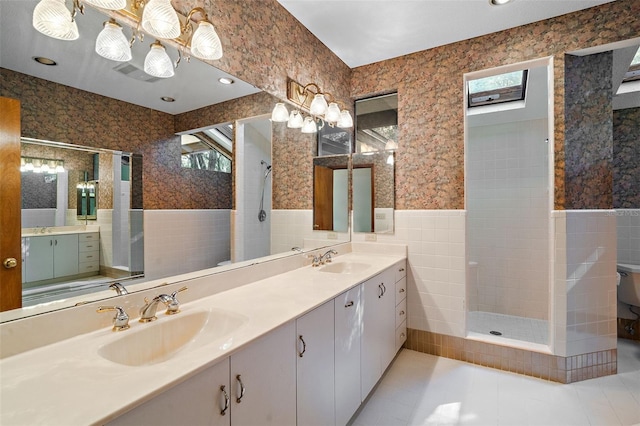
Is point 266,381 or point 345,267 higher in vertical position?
point 345,267

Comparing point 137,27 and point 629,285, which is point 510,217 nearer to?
point 629,285

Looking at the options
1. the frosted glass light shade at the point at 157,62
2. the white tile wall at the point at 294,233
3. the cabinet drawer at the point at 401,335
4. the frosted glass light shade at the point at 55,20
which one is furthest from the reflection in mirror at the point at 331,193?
the frosted glass light shade at the point at 55,20

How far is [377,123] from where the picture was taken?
10.5ft

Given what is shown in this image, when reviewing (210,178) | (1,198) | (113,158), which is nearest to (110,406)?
(1,198)

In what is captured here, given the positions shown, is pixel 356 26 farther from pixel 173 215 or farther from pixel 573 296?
pixel 573 296

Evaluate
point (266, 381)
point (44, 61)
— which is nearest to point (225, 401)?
point (266, 381)

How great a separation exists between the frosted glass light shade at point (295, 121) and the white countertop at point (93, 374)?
60.3 inches

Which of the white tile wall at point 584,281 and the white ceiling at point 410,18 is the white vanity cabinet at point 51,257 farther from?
the white tile wall at point 584,281

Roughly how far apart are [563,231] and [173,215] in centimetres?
272

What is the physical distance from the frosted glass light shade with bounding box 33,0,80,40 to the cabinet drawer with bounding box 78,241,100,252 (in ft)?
2.56

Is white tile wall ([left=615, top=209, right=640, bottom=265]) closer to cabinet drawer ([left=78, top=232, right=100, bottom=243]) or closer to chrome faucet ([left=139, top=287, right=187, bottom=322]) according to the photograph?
chrome faucet ([left=139, top=287, right=187, bottom=322])

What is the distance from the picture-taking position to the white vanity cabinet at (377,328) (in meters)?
1.94

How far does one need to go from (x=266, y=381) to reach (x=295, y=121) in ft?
6.39

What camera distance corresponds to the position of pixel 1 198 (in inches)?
38.1
